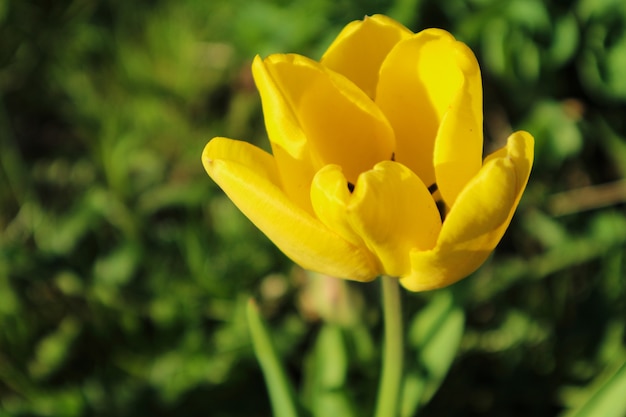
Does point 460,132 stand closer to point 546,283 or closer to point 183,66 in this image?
point 546,283

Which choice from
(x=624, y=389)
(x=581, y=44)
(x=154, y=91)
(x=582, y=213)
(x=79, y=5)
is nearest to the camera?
(x=624, y=389)

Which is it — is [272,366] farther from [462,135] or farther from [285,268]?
[285,268]

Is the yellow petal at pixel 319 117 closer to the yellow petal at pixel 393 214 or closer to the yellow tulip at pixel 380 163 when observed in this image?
the yellow tulip at pixel 380 163

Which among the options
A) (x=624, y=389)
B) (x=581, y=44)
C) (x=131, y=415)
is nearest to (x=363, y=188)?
(x=624, y=389)

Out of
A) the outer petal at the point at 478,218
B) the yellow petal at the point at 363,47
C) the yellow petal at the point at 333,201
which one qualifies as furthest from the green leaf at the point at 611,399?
the yellow petal at the point at 363,47

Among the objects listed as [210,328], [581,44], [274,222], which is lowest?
[210,328]
